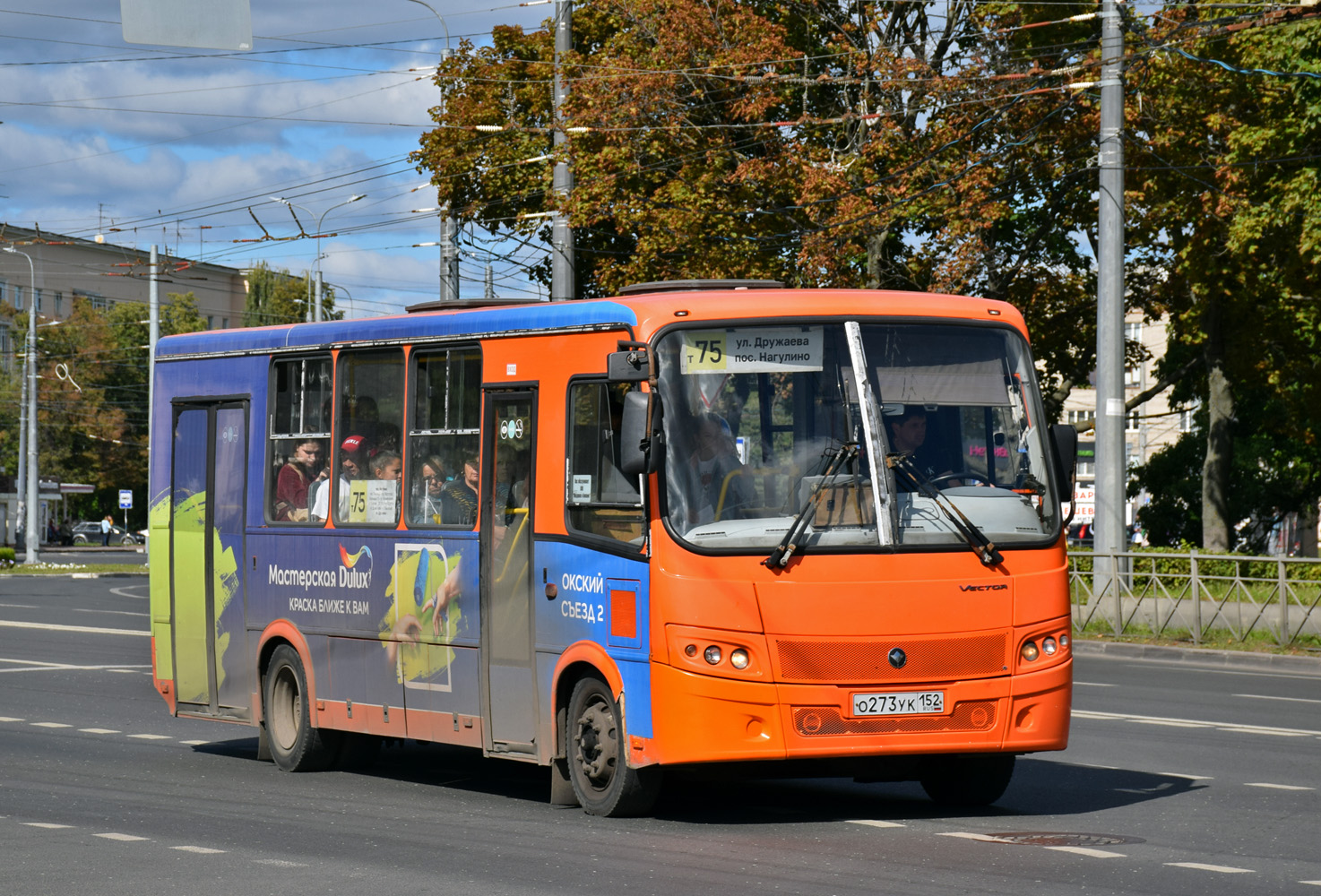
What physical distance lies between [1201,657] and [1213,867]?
1575cm

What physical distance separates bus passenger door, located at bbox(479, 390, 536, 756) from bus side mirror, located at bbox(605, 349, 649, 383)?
1.07m

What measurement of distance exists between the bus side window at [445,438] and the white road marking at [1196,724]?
20.7ft

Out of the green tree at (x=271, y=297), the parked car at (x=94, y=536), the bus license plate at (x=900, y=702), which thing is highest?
the green tree at (x=271, y=297)

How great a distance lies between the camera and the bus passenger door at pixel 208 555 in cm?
1358

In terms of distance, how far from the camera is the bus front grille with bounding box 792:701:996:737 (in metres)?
9.54

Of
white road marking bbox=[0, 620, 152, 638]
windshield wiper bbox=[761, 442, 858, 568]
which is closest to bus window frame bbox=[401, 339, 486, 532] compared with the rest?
windshield wiper bbox=[761, 442, 858, 568]

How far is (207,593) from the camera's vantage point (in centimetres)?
1387

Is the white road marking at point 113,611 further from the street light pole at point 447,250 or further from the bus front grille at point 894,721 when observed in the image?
the bus front grille at point 894,721

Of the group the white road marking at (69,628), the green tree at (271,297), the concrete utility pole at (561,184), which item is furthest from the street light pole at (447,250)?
the green tree at (271,297)

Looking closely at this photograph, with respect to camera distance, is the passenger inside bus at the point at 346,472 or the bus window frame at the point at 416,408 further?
the passenger inside bus at the point at 346,472

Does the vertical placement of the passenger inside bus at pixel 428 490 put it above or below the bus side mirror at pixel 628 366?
below

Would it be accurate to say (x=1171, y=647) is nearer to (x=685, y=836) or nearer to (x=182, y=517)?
(x=182, y=517)

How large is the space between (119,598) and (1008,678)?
105 ft

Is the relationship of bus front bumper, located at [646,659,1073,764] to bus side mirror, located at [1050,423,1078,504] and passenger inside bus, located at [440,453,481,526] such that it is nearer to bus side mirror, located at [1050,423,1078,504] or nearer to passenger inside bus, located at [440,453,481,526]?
bus side mirror, located at [1050,423,1078,504]
